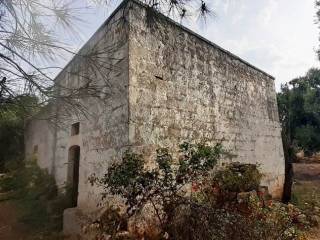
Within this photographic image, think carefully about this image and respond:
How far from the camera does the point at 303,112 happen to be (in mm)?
19344

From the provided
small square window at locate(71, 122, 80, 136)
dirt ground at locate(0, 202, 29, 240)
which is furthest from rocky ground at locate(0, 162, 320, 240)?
small square window at locate(71, 122, 80, 136)

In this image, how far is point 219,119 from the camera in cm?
732

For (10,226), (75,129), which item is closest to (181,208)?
(75,129)

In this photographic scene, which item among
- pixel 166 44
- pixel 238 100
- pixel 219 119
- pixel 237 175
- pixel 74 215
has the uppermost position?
pixel 166 44

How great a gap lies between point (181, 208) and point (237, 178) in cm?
204

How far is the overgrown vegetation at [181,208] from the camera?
383 cm

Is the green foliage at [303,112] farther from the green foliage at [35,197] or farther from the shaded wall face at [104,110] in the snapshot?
the shaded wall face at [104,110]

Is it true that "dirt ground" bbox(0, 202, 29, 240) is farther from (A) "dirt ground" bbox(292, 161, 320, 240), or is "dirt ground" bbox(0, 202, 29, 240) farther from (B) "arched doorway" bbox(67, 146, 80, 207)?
(A) "dirt ground" bbox(292, 161, 320, 240)

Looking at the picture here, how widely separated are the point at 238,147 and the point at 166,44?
11.0 feet

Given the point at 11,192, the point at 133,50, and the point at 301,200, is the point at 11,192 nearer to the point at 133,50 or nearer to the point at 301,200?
the point at 133,50

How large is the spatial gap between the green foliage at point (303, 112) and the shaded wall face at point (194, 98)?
935 centimetres

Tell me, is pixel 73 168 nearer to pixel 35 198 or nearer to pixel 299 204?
pixel 35 198

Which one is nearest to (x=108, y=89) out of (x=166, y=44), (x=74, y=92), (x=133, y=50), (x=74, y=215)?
(x=133, y=50)

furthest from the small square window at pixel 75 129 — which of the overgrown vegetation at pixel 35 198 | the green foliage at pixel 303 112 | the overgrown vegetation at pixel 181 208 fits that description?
the green foliage at pixel 303 112
